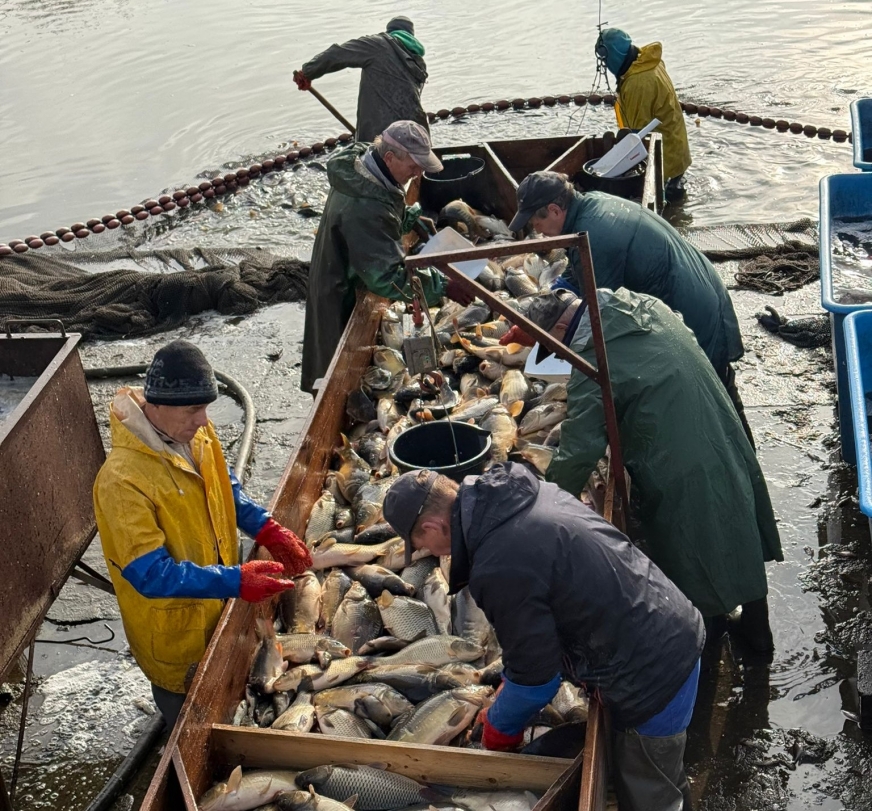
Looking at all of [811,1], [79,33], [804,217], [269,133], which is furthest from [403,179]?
[79,33]

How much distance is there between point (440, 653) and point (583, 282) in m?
1.78

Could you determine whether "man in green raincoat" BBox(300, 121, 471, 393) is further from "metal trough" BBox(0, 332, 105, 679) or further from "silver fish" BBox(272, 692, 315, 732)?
"silver fish" BBox(272, 692, 315, 732)

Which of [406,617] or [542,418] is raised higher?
[542,418]

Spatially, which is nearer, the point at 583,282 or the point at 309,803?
the point at 309,803

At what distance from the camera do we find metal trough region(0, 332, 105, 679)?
4.46 m

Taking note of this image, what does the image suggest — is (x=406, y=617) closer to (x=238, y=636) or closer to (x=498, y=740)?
(x=238, y=636)

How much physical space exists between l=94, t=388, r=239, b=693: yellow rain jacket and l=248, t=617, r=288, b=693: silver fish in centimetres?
33

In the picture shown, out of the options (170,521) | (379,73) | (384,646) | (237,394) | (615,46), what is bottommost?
(237,394)

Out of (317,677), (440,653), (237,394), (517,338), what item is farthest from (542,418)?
(237,394)

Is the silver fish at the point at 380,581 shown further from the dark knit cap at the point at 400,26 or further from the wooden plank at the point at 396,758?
the dark knit cap at the point at 400,26

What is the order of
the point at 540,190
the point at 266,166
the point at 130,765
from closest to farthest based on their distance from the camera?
the point at 130,765 → the point at 540,190 → the point at 266,166

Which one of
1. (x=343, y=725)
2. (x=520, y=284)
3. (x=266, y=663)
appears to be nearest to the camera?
(x=343, y=725)

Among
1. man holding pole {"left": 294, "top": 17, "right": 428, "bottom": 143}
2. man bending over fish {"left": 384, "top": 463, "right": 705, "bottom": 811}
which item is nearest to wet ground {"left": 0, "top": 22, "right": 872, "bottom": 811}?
man bending over fish {"left": 384, "top": 463, "right": 705, "bottom": 811}

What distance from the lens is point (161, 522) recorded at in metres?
3.85
